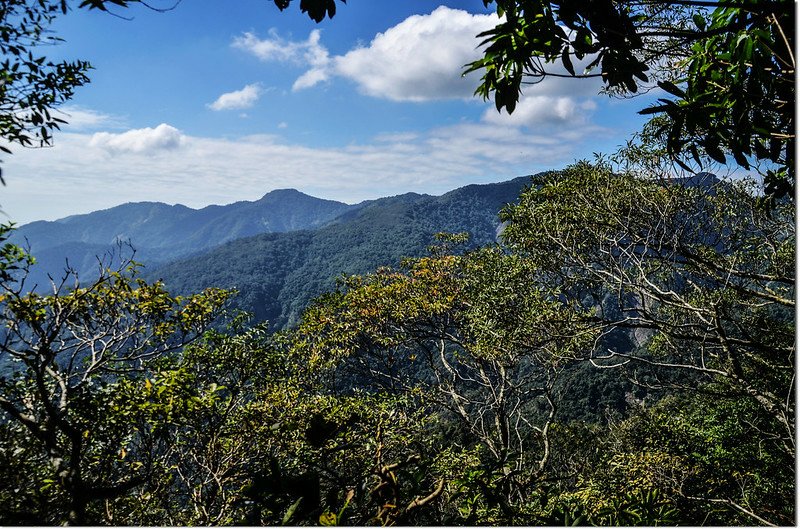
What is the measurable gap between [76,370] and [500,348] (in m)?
7.74

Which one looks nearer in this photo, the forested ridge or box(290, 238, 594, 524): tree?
the forested ridge

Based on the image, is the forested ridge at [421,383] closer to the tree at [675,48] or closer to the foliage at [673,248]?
the foliage at [673,248]

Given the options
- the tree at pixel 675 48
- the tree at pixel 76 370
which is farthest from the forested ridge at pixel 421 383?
the tree at pixel 675 48

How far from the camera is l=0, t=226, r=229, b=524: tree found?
2777 mm

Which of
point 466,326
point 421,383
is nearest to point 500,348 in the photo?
point 466,326

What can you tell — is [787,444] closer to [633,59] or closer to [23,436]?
[633,59]

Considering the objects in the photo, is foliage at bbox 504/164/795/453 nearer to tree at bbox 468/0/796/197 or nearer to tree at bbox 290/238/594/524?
tree at bbox 290/238/594/524

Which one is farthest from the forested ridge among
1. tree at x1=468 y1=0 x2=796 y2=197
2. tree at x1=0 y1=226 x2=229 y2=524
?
tree at x1=468 y1=0 x2=796 y2=197

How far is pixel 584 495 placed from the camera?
848cm

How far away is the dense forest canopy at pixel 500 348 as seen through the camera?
2129mm

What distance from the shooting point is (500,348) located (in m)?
9.94

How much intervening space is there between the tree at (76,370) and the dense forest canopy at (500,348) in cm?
4

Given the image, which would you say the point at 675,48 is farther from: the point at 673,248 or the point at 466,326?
the point at 466,326

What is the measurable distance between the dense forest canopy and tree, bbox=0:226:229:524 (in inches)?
1.8
